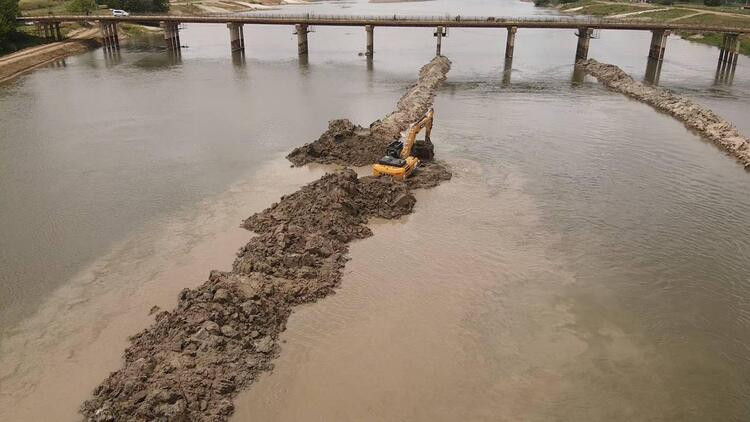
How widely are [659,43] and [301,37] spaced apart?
47165mm

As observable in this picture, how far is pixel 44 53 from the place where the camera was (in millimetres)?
65500

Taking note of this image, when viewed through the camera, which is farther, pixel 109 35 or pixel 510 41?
pixel 109 35

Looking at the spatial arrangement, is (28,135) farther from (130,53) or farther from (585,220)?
(130,53)

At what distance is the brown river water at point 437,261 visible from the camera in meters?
14.1

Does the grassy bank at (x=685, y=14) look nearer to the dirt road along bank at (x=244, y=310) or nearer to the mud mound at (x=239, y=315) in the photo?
the dirt road along bank at (x=244, y=310)

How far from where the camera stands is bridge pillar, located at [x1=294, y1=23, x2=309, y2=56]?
228 ft

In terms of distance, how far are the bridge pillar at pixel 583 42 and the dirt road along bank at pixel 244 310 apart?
54360mm

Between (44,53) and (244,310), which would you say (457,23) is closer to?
(44,53)

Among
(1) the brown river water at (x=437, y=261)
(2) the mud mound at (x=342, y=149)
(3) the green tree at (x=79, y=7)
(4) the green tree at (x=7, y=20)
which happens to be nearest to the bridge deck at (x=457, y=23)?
(4) the green tree at (x=7, y=20)

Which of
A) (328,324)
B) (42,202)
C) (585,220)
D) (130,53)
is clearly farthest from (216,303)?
(130,53)

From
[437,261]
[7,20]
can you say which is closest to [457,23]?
[437,261]

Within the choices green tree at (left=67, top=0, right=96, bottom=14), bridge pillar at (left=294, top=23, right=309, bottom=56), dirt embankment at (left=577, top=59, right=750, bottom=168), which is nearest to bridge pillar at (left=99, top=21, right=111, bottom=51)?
green tree at (left=67, top=0, right=96, bottom=14)

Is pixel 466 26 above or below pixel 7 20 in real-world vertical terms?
below

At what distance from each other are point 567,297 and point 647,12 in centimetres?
10840
